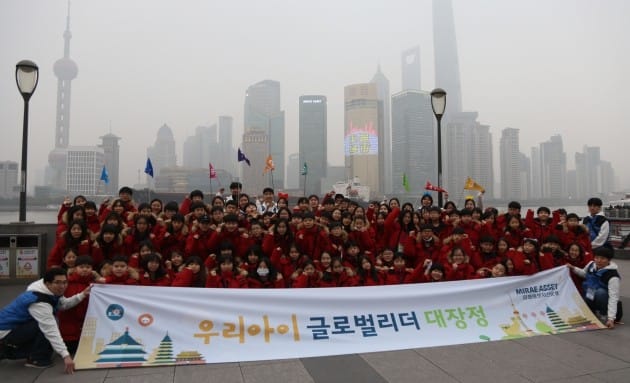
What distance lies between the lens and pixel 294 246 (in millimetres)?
6324

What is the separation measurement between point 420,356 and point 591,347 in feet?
7.05

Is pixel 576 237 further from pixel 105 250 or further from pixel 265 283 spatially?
pixel 105 250

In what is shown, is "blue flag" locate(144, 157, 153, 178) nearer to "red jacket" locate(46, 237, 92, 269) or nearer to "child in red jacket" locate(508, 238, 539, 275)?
"red jacket" locate(46, 237, 92, 269)

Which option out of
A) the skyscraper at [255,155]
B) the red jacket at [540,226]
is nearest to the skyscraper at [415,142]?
the skyscraper at [255,155]

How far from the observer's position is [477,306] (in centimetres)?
535

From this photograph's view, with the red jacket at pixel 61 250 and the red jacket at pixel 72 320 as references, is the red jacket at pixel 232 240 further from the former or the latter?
the red jacket at pixel 72 320

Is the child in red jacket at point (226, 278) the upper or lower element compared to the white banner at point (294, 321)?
upper

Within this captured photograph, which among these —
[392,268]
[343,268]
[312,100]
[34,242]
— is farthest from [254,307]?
[312,100]

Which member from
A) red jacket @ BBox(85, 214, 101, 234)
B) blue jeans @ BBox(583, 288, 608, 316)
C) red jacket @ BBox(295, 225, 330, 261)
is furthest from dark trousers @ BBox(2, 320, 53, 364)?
blue jeans @ BBox(583, 288, 608, 316)

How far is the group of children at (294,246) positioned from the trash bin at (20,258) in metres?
1.75

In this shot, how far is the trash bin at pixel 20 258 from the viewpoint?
8.14 m

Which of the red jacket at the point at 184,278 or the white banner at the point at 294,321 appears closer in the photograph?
the white banner at the point at 294,321

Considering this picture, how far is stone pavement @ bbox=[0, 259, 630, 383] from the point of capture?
3896mm

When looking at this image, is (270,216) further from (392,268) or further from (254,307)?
(254,307)
